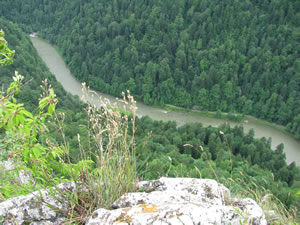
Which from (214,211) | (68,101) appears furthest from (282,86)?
(214,211)

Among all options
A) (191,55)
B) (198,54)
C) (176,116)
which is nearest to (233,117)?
(176,116)

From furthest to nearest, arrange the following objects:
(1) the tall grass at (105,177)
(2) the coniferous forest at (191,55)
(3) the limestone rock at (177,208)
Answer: (2) the coniferous forest at (191,55), (1) the tall grass at (105,177), (3) the limestone rock at (177,208)

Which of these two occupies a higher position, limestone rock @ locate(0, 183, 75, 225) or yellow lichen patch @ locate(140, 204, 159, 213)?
yellow lichen patch @ locate(140, 204, 159, 213)

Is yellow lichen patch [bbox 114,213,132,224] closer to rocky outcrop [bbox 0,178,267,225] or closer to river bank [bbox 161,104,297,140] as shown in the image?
rocky outcrop [bbox 0,178,267,225]

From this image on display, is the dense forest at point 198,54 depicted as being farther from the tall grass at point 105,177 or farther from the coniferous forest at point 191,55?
the tall grass at point 105,177

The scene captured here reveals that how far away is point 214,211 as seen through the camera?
10.7 feet

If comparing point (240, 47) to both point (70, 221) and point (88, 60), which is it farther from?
point (70, 221)

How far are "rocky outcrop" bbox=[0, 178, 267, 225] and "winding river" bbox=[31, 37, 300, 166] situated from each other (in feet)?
117

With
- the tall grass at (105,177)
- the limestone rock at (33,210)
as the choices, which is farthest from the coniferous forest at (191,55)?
the limestone rock at (33,210)

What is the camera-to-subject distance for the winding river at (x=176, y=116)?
127ft

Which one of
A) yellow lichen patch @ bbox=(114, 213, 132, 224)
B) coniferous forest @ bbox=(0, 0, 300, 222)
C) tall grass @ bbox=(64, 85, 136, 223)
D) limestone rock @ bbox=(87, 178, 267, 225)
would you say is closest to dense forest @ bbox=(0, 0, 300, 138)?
coniferous forest @ bbox=(0, 0, 300, 222)

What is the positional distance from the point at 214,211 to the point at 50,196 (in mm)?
2016

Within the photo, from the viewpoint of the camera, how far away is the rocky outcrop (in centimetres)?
316

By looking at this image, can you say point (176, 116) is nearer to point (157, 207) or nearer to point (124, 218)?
point (157, 207)
